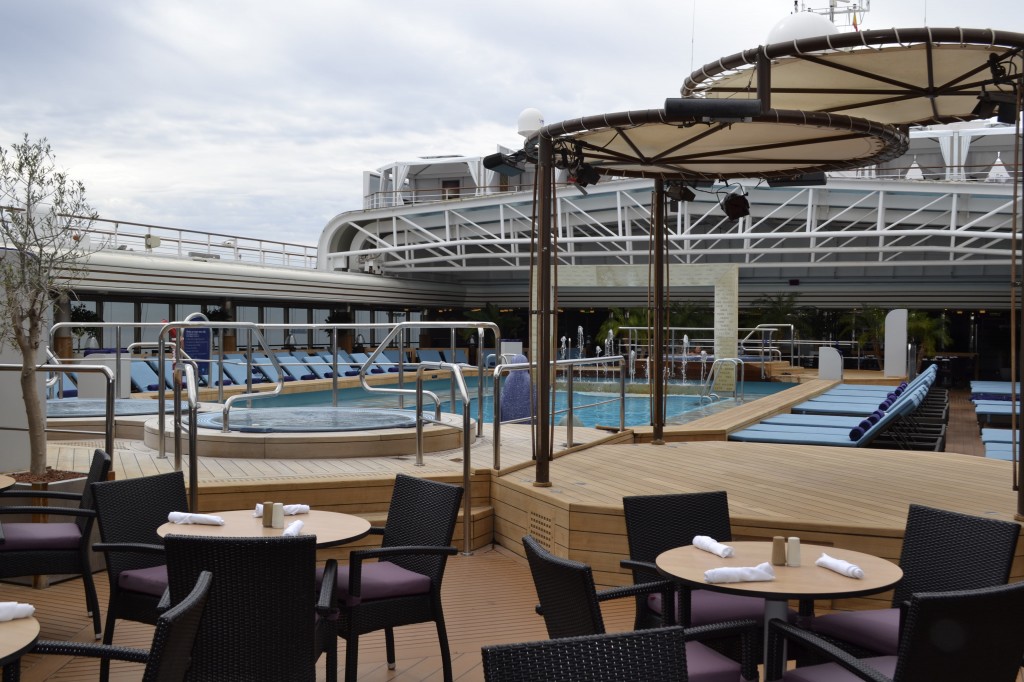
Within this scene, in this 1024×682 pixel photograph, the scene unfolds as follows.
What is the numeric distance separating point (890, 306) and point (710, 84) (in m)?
24.4

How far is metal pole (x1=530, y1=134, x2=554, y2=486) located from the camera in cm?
605

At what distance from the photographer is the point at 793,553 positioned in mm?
3443

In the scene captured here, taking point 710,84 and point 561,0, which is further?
point 561,0

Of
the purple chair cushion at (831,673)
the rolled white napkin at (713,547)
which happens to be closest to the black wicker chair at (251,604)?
the rolled white napkin at (713,547)

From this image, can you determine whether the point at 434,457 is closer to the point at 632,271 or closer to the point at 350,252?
the point at 632,271

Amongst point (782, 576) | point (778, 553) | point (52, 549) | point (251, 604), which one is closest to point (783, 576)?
point (782, 576)

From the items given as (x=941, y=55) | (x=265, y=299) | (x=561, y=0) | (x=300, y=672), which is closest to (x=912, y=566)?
(x=300, y=672)

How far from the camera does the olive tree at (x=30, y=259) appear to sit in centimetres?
549

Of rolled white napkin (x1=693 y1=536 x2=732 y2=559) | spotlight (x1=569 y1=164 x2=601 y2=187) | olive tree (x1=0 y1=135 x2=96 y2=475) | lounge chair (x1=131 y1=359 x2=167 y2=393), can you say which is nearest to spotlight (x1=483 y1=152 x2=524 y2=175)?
spotlight (x1=569 y1=164 x2=601 y2=187)

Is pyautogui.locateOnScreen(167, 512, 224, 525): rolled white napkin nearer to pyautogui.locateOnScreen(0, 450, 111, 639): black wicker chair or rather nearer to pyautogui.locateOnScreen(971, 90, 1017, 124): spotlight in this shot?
pyautogui.locateOnScreen(0, 450, 111, 639): black wicker chair

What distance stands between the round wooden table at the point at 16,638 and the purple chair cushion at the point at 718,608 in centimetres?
222

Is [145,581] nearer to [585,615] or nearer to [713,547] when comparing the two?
[585,615]

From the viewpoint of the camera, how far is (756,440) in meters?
10.2

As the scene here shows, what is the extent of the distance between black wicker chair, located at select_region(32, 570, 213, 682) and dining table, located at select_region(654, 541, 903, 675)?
63.0 inches
